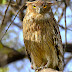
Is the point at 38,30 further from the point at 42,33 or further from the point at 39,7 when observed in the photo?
the point at 39,7

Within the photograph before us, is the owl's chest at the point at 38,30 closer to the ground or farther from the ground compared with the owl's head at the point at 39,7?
closer to the ground

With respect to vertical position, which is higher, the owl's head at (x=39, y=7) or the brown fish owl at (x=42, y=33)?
the owl's head at (x=39, y=7)

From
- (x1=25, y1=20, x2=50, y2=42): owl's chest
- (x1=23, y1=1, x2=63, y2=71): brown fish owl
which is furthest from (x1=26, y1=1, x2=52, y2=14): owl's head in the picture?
(x1=25, y1=20, x2=50, y2=42): owl's chest

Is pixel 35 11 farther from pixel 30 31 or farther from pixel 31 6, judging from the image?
pixel 30 31

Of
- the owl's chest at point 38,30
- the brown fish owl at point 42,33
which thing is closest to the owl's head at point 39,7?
the brown fish owl at point 42,33

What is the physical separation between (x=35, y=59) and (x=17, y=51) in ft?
5.84

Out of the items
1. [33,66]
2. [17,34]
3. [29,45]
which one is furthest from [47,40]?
[17,34]

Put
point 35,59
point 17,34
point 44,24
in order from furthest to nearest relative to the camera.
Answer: point 17,34
point 35,59
point 44,24

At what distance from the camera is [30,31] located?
8.80 feet

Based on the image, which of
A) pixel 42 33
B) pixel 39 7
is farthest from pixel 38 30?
pixel 39 7

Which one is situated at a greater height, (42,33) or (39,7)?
(39,7)

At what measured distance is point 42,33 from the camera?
2.65m

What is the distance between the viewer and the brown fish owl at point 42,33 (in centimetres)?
263

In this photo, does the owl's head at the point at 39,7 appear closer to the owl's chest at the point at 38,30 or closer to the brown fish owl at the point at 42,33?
the brown fish owl at the point at 42,33
